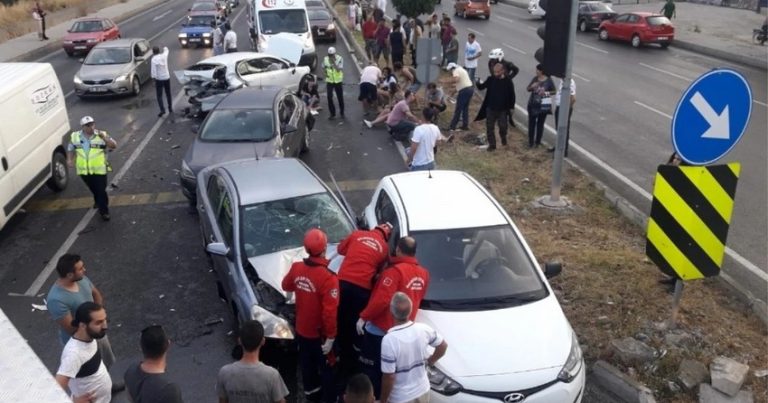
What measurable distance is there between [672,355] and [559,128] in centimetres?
460

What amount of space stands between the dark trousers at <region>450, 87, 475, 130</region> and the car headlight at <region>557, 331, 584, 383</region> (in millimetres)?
9037

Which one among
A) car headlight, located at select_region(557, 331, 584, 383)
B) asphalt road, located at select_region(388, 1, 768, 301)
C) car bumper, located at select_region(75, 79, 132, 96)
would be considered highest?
car headlight, located at select_region(557, 331, 584, 383)

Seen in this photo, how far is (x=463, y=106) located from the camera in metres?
14.4

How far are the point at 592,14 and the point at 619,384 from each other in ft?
99.1

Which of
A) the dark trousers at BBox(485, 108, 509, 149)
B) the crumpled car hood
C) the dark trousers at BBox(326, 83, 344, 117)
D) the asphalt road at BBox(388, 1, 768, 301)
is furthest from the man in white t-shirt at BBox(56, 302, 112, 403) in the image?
the dark trousers at BBox(326, 83, 344, 117)

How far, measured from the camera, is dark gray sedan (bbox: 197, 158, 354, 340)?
6586 millimetres

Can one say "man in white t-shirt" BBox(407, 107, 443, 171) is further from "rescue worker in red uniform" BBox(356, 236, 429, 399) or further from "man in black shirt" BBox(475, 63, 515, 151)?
"rescue worker in red uniform" BBox(356, 236, 429, 399)

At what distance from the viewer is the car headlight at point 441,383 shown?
17.0 ft

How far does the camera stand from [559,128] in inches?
396

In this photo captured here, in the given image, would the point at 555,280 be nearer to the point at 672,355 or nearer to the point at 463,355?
the point at 672,355

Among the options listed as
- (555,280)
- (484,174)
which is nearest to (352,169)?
(484,174)

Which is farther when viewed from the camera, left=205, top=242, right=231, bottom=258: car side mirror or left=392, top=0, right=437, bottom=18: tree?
left=392, top=0, right=437, bottom=18: tree

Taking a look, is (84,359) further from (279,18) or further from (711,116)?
(279,18)

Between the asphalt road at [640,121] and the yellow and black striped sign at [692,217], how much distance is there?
8.77 ft
